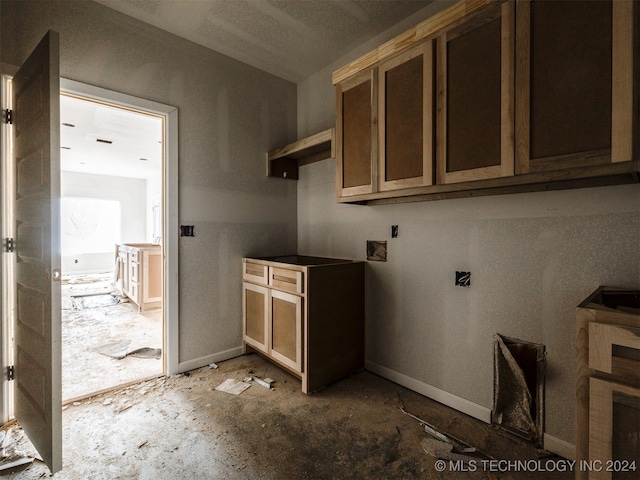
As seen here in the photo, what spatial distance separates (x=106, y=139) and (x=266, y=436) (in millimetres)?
5127

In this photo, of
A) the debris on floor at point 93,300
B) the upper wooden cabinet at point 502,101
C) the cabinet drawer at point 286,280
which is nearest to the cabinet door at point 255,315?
the cabinet drawer at point 286,280

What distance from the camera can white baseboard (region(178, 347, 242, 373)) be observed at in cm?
253

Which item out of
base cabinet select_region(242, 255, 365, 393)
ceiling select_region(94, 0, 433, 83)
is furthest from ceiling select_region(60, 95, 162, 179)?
base cabinet select_region(242, 255, 365, 393)

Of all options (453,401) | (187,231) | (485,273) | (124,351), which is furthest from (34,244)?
(453,401)

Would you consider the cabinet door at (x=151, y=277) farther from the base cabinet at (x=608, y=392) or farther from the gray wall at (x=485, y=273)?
the base cabinet at (x=608, y=392)

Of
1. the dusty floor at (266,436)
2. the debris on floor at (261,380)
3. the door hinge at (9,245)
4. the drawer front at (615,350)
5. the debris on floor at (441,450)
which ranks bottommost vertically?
the dusty floor at (266,436)

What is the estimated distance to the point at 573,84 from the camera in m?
1.23

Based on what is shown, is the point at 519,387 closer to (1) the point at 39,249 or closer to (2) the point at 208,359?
(2) the point at 208,359

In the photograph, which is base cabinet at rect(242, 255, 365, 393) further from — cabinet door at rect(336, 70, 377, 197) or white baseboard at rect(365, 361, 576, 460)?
cabinet door at rect(336, 70, 377, 197)

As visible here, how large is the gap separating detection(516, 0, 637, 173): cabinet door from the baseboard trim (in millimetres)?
1422

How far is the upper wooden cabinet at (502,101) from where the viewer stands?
1.15 metres

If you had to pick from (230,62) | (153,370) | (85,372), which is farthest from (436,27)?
(85,372)

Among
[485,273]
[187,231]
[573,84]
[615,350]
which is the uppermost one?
[573,84]

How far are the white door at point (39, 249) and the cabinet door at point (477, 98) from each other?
184 centimetres
